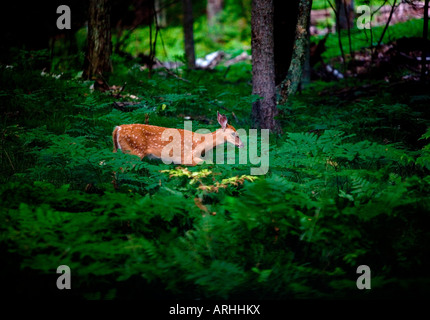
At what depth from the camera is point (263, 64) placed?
6414 millimetres

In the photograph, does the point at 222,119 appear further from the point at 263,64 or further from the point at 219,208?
the point at 219,208

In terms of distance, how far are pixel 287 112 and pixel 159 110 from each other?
2.51 meters

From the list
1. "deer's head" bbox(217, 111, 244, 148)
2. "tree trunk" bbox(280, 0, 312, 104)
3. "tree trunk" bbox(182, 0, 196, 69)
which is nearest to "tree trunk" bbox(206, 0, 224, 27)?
"tree trunk" bbox(182, 0, 196, 69)

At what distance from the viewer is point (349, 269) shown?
295 centimetres

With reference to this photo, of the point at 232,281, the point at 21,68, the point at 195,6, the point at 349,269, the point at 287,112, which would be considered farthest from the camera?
the point at 195,6

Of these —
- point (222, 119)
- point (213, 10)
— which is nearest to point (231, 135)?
point (222, 119)

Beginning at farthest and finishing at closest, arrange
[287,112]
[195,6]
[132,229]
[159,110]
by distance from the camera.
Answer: [195,6]
[287,112]
[159,110]
[132,229]

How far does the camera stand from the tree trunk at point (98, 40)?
327 inches

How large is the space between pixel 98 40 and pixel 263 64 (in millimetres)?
3991

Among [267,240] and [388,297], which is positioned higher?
[267,240]

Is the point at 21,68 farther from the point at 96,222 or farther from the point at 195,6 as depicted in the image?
the point at 195,6

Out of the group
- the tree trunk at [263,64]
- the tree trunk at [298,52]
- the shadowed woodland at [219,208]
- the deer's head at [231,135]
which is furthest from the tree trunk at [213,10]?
the deer's head at [231,135]

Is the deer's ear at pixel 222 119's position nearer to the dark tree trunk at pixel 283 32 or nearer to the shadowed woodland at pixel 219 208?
the shadowed woodland at pixel 219 208
